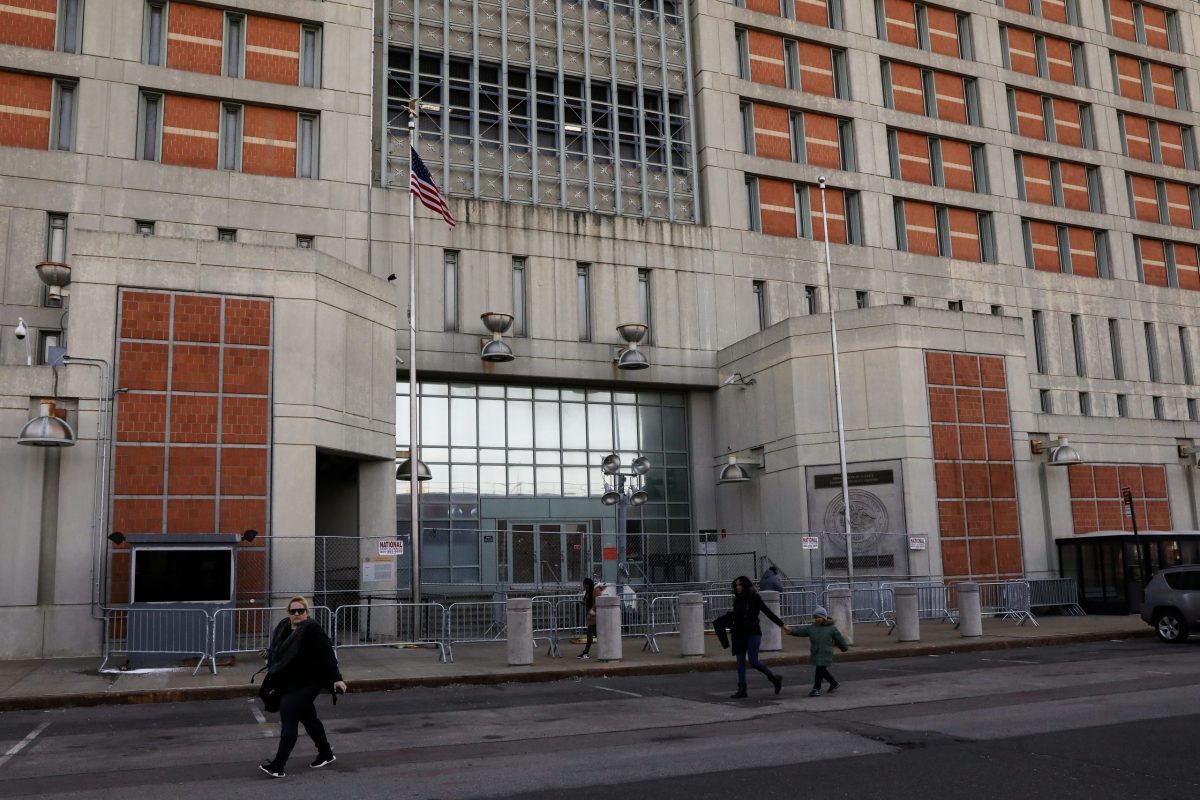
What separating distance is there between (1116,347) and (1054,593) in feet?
64.5

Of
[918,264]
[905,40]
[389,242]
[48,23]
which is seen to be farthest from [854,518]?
[48,23]

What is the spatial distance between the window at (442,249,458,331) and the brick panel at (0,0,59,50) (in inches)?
512

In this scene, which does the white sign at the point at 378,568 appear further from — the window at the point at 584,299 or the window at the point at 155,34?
the window at the point at 155,34

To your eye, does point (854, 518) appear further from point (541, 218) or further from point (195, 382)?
point (195, 382)

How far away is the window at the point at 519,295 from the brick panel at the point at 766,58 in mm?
12695

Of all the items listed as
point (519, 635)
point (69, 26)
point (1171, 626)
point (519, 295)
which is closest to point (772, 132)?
point (519, 295)

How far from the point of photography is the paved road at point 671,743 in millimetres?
9469

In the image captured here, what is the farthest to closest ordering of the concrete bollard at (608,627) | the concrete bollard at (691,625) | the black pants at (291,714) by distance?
the concrete bollard at (691,625), the concrete bollard at (608,627), the black pants at (291,714)

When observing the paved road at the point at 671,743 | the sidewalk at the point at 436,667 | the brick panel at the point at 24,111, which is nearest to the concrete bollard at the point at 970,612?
the sidewalk at the point at 436,667

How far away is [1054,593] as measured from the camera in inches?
1180

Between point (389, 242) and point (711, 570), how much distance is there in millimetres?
15011

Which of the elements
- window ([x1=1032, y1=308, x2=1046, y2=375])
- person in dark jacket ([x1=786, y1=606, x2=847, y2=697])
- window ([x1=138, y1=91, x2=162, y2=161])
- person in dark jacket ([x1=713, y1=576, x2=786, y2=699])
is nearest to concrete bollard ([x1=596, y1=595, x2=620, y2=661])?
person in dark jacket ([x1=713, y1=576, x2=786, y2=699])

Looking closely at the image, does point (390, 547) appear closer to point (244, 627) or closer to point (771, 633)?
point (244, 627)

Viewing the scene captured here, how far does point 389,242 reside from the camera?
32750 millimetres
